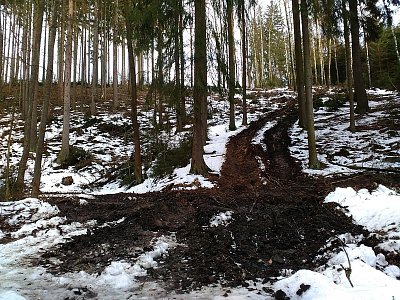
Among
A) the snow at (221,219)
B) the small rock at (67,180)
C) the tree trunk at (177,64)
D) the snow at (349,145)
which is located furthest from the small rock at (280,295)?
the small rock at (67,180)

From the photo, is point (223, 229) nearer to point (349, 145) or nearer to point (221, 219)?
point (221, 219)

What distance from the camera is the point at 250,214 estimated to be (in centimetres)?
686

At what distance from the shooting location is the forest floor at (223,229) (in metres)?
4.20

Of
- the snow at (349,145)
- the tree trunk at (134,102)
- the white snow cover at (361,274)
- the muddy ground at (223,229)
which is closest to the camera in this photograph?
the white snow cover at (361,274)

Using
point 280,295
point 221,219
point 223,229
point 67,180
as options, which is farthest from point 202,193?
point 67,180

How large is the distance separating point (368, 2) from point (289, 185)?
1282 centimetres

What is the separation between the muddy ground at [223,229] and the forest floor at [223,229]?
1 centimetres

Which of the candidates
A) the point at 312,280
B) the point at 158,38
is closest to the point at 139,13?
the point at 158,38

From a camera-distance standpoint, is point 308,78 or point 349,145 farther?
point 349,145

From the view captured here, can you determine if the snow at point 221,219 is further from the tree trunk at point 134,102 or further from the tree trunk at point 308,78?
the tree trunk at point 134,102

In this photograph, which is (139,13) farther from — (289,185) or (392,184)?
(392,184)

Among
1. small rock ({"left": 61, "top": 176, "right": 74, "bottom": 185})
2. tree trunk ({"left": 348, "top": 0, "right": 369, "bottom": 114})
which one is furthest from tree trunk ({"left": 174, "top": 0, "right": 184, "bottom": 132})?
tree trunk ({"left": 348, "top": 0, "right": 369, "bottom": 114})

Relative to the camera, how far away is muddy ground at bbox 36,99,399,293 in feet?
14.0

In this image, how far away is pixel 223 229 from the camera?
597 cm
